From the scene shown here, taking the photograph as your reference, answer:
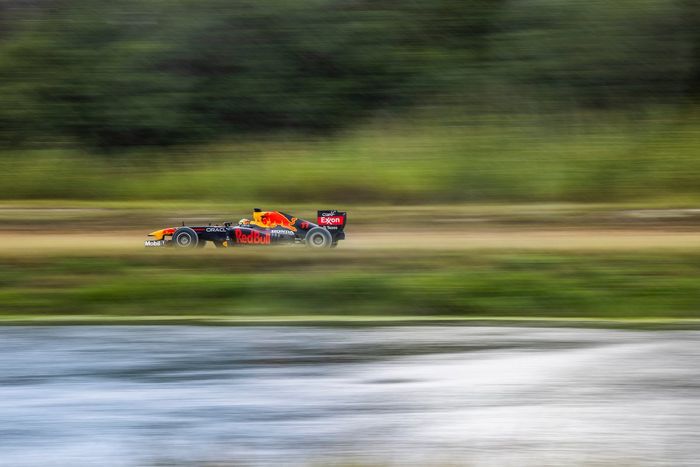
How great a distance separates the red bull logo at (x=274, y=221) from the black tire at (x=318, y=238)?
23 centimetres

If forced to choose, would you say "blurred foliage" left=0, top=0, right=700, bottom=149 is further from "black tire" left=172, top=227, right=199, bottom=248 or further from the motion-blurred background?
"black tire" left=172, top=227, right=199, bottom=248

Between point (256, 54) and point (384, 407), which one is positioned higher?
point (256, 54)

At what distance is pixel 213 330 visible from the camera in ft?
32.4

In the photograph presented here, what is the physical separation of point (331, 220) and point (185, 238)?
166cm

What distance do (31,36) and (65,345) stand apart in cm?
2047

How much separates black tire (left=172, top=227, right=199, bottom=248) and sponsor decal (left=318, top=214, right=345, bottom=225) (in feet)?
4.61

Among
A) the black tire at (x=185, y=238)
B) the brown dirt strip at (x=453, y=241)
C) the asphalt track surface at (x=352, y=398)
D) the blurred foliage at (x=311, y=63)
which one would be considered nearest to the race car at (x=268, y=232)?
the black tire at (x=185, y=238)

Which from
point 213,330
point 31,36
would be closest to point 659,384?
point 213,330

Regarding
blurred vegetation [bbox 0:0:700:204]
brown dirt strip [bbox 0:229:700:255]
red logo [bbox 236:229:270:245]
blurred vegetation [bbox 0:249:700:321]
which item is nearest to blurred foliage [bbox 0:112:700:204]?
blurred vegetation [bbox 0:0:700:204]

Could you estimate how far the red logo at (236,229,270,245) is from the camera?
1175 centimetres


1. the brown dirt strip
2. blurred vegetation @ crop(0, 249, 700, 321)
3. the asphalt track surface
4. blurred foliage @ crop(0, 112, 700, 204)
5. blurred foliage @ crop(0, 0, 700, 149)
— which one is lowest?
the asphalt track surface

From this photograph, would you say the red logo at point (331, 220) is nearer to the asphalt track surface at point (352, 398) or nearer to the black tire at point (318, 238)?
the black tire at point (318, 238)

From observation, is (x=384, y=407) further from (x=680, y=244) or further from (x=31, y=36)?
(x=31, y=36)

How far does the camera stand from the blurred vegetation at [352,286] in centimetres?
1132
